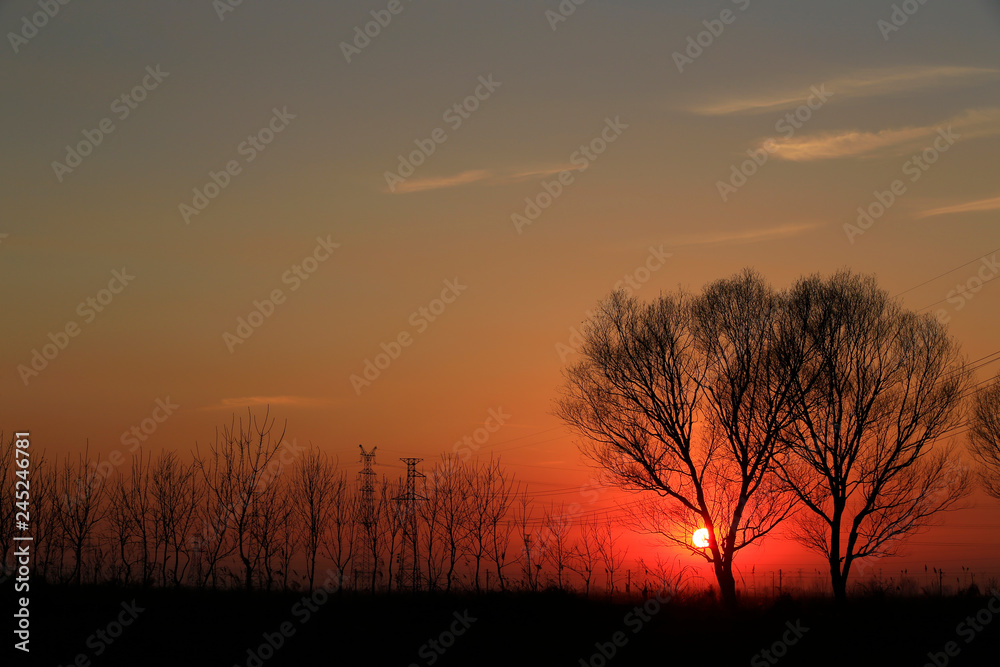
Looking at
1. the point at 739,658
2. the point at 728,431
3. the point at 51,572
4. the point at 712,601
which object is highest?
the point at 728,431

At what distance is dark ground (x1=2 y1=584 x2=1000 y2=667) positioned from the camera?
92.8 feet

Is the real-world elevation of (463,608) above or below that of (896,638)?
above

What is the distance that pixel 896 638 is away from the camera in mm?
30750

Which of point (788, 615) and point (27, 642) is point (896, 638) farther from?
point (27, 642)

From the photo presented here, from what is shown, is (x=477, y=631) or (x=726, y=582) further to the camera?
(x=726, y=582)

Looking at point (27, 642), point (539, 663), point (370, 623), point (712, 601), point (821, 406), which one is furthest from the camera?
point (821, 406)

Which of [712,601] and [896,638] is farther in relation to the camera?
[712,601]

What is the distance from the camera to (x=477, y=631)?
30.6 metres

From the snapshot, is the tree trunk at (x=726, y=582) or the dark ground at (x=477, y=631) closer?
the dark ground at (x=477, y=631)

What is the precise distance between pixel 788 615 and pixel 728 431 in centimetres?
688

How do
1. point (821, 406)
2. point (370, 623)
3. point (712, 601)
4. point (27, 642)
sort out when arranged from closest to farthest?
point (27, 642), point (370, 623), point (712, 601), point (821, 406)

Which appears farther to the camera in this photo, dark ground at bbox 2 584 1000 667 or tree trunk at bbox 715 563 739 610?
tree trunk at bbox 715 563 739 610

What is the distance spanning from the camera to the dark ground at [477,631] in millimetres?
28297

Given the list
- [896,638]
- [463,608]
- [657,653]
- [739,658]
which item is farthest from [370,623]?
[896,638]
